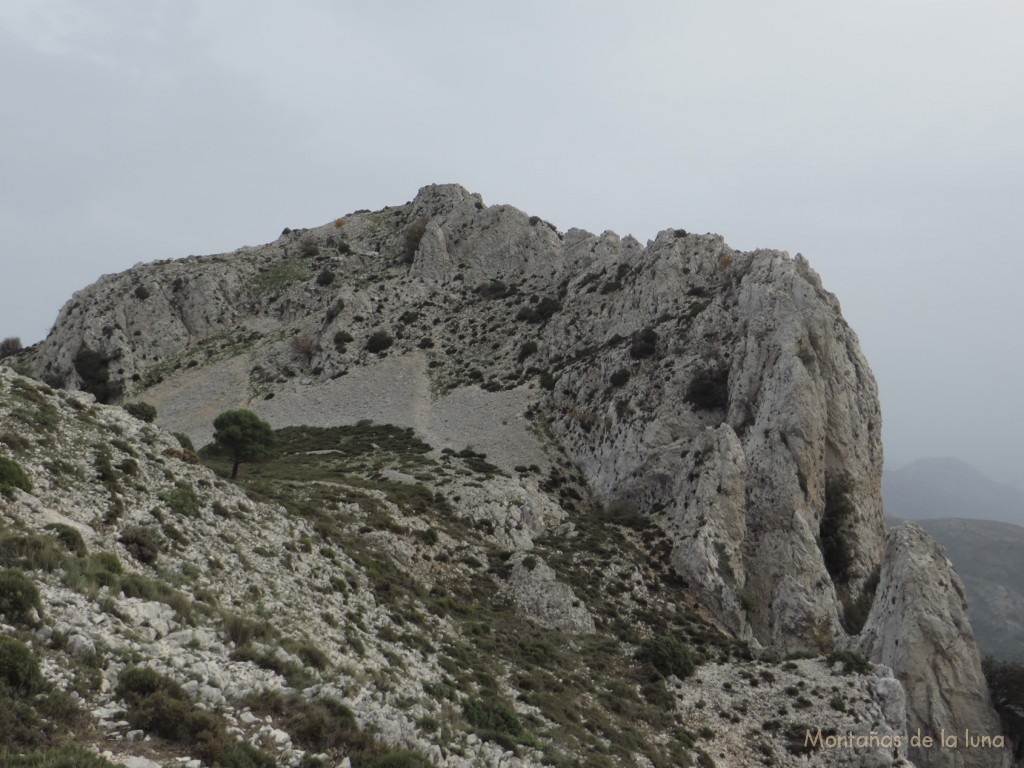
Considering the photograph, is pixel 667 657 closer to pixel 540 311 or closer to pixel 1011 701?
pixel 1011 701

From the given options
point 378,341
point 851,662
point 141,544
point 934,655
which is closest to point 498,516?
point 851,662

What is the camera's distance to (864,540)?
53.6 m

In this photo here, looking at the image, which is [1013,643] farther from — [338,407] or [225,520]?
[225,520]

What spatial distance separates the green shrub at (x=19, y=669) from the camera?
1087cm

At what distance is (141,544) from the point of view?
20406mm

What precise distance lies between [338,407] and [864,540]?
2285 inches

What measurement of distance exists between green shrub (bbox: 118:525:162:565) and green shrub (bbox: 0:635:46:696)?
8950 mm

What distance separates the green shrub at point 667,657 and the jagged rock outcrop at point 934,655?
17.1 meters

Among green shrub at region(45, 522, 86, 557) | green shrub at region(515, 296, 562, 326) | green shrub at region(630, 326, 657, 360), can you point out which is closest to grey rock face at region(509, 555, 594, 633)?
green shrub at region(45, 522, 86, 557)

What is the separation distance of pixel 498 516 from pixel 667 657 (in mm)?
18187

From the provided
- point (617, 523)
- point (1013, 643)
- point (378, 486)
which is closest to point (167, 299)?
point (378, 486)

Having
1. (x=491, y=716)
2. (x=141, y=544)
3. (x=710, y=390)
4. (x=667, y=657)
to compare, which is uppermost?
(x=710, y=390)

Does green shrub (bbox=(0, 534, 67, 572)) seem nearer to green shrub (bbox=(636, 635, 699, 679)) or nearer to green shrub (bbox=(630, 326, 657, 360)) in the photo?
green shrub (bbox=(636, 635, 699, 679))

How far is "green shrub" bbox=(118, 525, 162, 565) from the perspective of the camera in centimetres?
1995
